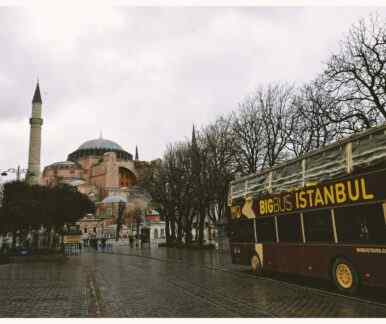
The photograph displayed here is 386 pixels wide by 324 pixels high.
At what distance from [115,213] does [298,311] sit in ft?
298

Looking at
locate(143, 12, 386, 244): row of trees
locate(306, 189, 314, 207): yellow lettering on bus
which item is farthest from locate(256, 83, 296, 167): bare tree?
locate(306, 189, 314, 207): yellow lettering on bus

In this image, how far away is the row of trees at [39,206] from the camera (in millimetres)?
28375

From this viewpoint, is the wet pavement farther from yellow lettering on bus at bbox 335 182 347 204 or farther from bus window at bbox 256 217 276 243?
yellow lettering on bus at bbox 335 182 347 204

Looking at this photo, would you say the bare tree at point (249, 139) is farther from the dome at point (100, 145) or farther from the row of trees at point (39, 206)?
the dome at point (100, 145)

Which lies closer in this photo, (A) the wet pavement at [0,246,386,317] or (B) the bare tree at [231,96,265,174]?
(A) the wet pavement at [0,246,386,317]

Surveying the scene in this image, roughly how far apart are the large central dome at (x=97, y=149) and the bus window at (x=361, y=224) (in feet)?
397

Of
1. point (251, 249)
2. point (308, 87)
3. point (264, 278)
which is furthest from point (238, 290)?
point (308, 87)

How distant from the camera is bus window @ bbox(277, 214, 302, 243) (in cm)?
1236

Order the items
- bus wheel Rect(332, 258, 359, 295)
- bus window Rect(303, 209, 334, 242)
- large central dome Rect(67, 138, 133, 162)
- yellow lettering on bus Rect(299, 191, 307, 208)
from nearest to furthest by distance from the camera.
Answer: bus wheel Rect(332, 258, 359, 295) < bus window Rect(303, 209, 334, 242) < yellow lettering on bus Rect(299, 191, 307, 208) < large central dome Rect(67, 138, 133, 162)

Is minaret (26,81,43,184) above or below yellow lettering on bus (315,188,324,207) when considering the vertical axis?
above

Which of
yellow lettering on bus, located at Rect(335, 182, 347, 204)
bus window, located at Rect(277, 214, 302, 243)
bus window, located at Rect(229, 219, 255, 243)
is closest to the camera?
yellow lettering on bus, located at Rect(335, 182, 347, 204)

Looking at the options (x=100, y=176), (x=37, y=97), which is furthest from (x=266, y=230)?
(x=100, y=176)

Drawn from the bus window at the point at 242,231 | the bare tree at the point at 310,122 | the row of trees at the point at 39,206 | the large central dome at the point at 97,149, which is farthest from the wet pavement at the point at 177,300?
the large central dome at the point at 97,149

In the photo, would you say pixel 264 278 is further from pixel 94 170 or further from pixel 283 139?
pixel 94 170
